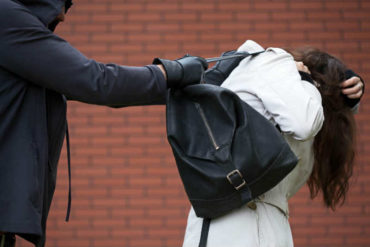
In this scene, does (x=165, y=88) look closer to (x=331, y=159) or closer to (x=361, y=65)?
(x=331, y=159)

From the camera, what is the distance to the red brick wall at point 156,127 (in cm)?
476

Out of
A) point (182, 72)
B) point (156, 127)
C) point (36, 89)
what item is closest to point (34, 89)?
point (36, 89)

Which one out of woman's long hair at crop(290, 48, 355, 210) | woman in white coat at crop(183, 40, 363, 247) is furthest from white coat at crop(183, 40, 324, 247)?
woman's long hair at crop(290, 48, 355, 210)

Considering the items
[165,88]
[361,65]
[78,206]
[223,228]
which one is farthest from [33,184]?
[361,65]

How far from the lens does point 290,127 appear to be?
1.90 metres

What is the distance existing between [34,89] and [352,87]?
1.26 m

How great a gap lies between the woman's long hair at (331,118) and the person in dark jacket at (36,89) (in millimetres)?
614

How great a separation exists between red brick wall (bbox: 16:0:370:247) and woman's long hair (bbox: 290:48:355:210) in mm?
2545

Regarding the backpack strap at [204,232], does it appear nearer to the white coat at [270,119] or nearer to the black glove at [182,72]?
the white coat at [270,119]

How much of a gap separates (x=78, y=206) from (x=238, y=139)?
3181 millimetres

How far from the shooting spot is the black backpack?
6.12 feet

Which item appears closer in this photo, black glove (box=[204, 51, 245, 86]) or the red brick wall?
black glove (box=[204, 51, 245, 86])

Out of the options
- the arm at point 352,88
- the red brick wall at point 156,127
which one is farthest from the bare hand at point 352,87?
the red brick wall at point 156,127

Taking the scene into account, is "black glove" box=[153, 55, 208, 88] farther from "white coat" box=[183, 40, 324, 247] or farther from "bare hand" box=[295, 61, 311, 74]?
"bare hand" box=[295, 61, 311, 74]
